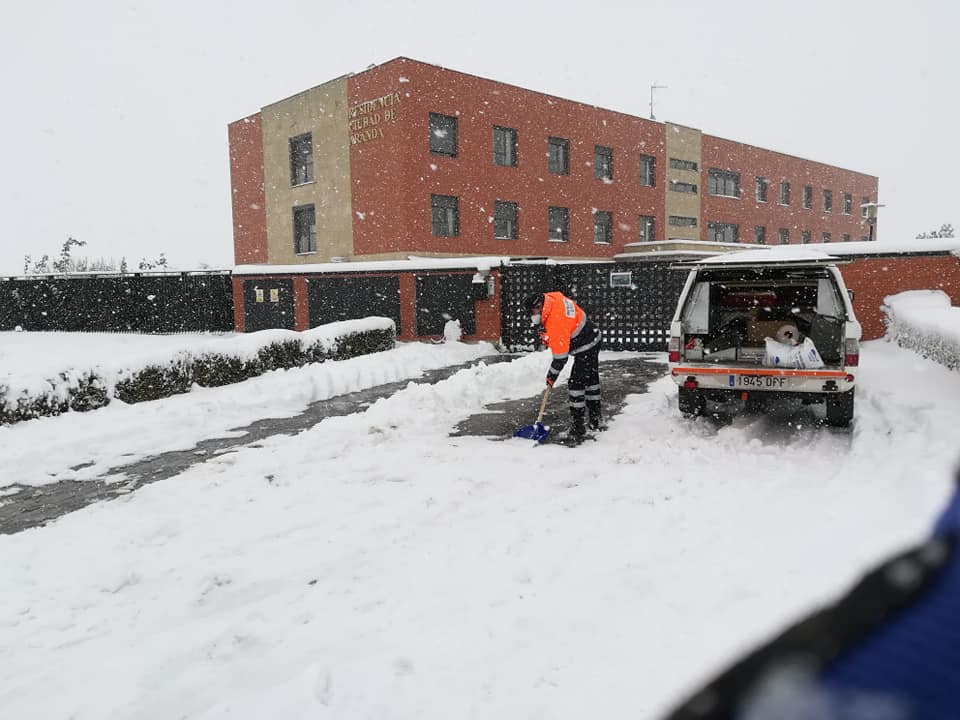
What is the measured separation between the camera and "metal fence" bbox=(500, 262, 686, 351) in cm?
1631

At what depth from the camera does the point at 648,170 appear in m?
37.5

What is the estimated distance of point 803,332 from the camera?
929 centimetres

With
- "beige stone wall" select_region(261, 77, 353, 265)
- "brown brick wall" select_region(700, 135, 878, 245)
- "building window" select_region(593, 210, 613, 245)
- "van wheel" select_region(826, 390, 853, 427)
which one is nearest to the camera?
"van wheel" select_region(826, 390, 853, 427)

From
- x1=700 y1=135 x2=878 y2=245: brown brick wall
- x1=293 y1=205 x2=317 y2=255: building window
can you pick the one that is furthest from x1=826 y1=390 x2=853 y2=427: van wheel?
x1=700 y1=135 x2=878 y2=245: brown brick wall

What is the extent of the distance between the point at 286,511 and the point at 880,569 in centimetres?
528

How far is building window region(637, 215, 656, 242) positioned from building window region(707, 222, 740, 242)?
20.3 feet

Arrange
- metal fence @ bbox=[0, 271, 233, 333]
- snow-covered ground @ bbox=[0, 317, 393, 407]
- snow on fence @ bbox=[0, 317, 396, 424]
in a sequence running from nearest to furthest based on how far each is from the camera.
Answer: snow on fence @ bbox=[0, 317, 396, 424]
snow-covered ground @ bbox=[0, 317, 393, 407]
metal fence @ bbox=[0, 271, 233, 333]

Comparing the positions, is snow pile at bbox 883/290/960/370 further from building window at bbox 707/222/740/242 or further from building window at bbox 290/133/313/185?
building window at bbox 707/222/740/242

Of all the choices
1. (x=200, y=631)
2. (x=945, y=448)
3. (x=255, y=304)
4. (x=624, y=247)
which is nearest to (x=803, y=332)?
(x=945, y=448)

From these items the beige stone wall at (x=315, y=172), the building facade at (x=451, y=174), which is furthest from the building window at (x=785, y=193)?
the beige stone wall at (x=315, y=172)

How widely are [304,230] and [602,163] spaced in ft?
51.0

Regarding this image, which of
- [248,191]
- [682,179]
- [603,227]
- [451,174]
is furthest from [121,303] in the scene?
[682,179]

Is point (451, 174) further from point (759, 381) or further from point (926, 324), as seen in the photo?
point (759, 381)

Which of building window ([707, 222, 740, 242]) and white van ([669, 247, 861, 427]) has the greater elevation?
building window ([707, 222, 740, 242])
